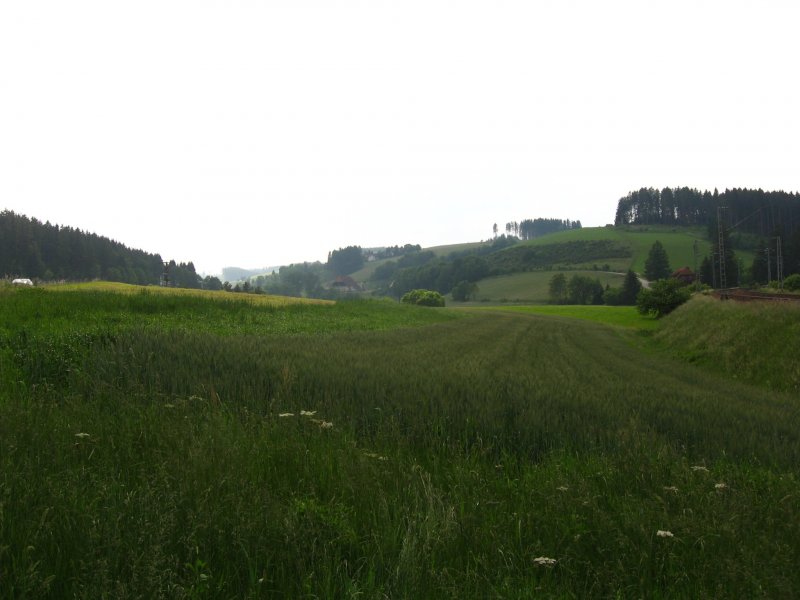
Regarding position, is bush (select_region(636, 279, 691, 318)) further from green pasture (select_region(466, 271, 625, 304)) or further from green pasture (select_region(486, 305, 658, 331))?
green pasture (select_region(466, 271, 625, 304))

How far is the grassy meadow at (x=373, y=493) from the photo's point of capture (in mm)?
2867

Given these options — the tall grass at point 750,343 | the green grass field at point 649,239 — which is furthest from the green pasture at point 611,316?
the green grass field at point 649,239

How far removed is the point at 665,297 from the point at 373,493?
55.8 m

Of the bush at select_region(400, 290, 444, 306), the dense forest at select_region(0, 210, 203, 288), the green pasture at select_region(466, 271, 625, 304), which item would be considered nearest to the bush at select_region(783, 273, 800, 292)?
the bush at select_region(400, 290, 444, 306)

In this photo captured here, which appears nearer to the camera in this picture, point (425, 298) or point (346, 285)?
point (425, 298)

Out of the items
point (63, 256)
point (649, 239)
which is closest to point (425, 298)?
point (63, 256)

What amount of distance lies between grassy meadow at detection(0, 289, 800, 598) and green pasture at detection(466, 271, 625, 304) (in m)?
105

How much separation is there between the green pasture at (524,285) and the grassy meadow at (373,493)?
343 feet

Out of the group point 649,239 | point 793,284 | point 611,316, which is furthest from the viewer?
point 649,239

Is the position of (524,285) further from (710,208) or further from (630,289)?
(710,208)

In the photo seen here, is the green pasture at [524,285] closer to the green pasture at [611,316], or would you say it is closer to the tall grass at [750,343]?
the green pasture at [611,316]

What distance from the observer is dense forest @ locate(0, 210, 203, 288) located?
275 feet

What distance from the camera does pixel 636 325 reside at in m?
52.7

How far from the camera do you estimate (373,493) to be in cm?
400
